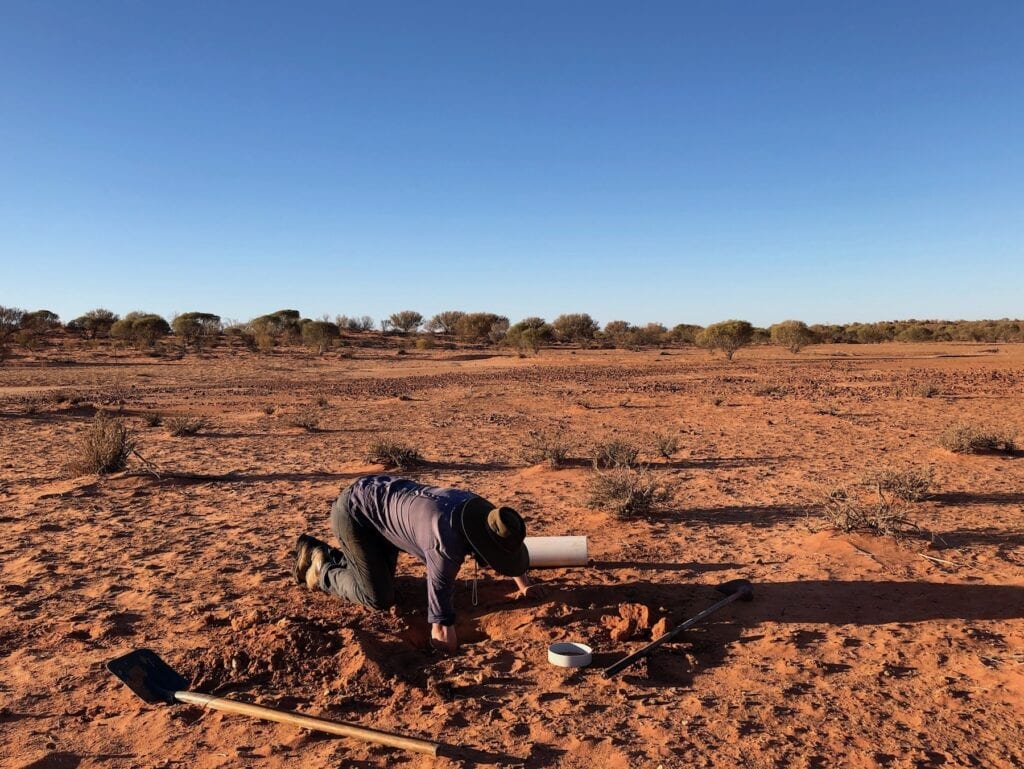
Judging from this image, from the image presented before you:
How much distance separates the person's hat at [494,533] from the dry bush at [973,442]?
26.1ft

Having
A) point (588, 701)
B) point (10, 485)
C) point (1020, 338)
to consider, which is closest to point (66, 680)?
point (588, 701)

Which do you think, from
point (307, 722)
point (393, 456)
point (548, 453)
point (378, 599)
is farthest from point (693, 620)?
point (393, 456)

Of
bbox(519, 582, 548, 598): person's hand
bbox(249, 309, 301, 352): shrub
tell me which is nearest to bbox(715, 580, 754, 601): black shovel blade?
bbox(519, 582, 548, 598): person's hand

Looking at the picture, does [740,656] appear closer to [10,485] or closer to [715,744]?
[715,744]

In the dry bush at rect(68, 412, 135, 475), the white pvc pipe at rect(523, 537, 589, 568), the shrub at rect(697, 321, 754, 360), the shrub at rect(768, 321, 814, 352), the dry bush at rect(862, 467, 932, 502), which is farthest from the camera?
the shrub at rect(768, 321, 814, 352)

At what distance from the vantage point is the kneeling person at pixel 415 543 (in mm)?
3723

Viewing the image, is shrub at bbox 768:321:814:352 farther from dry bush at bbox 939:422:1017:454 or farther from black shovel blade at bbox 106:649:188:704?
black shovel blade at bbox 106:649:188:704

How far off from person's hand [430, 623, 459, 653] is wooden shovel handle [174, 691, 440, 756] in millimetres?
906

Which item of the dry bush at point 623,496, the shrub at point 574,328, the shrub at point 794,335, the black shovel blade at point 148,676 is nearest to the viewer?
the black shovel blade at point 148,676

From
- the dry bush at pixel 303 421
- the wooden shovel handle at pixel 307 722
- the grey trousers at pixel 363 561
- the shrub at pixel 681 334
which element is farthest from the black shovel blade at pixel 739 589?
the shrub at pixel 681 334

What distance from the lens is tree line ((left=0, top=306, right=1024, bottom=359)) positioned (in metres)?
40.2

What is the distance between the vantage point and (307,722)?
306 cm

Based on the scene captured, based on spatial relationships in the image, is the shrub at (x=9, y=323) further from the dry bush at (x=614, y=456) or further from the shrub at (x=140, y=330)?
the dry bush at (x=614, y=456)

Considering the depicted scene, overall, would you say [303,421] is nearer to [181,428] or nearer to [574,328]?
[181,428]
